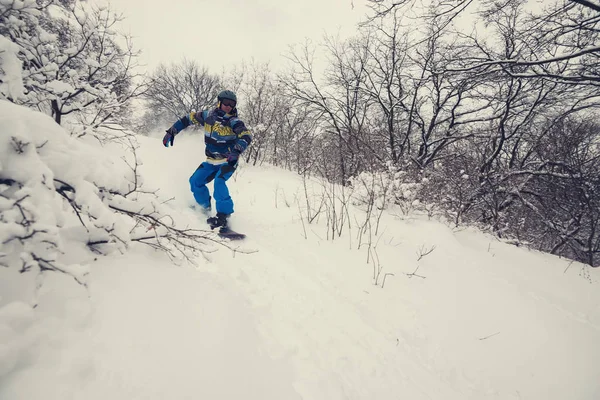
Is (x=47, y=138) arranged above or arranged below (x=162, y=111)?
below

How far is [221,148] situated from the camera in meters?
3.73

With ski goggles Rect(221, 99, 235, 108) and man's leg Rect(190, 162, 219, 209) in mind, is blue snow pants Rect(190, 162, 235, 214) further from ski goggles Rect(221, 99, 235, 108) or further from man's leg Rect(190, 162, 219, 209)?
ski goggles Rect(221, 99, 235, 108)

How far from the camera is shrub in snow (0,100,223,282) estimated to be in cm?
79

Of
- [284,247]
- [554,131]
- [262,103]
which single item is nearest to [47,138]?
[284,247]

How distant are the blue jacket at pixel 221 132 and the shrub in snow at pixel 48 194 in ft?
7.62

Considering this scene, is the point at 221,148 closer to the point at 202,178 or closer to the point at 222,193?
the point at 202,178

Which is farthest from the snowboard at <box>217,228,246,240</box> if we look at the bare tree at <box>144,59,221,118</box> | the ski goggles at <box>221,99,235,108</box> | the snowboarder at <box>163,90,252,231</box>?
the bare tree at <box>144,59,221,118</box>

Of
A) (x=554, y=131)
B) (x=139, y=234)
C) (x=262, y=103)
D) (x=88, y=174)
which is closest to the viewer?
(x=88, y=174)

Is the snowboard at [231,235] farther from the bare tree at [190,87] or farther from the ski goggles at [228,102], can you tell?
the bare tree at [190,87]

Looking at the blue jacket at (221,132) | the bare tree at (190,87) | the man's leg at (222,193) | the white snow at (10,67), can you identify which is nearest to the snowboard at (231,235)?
the man's leg at (222,193)

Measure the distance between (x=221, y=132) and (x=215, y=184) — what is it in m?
0.83

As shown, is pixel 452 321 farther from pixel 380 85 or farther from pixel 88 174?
pixel 380 85

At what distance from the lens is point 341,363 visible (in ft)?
4.69

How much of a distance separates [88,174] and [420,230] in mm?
4299
